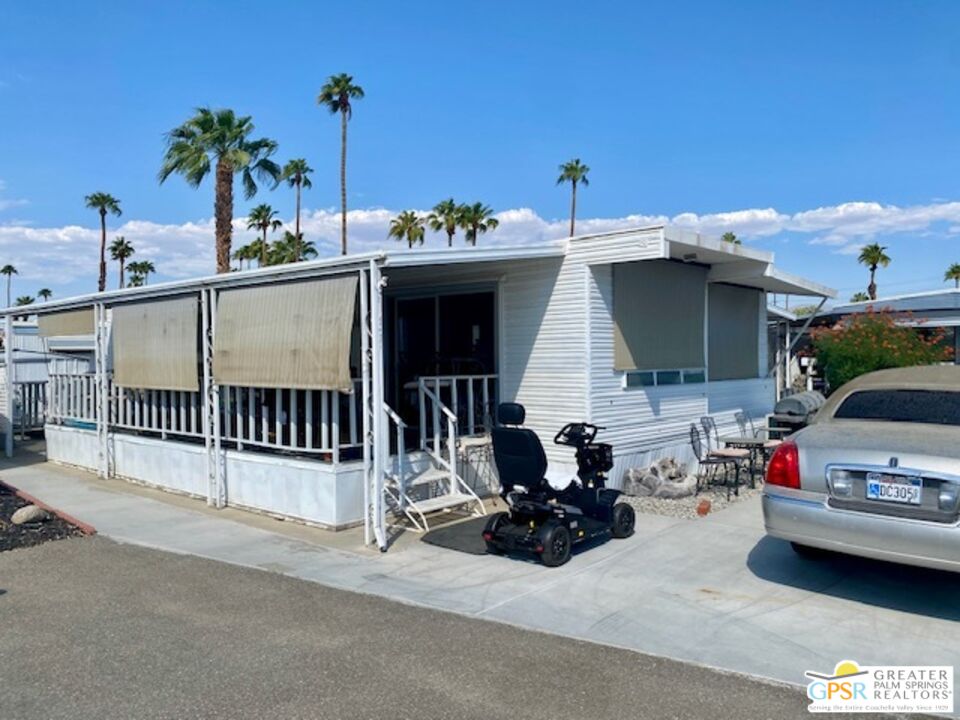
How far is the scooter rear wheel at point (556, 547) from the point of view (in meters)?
5.92

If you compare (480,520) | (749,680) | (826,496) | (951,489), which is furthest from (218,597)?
(951,489)

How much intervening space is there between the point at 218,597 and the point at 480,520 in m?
2.95

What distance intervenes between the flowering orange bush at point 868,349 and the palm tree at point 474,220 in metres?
23.3

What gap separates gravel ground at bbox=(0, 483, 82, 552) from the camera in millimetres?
6957

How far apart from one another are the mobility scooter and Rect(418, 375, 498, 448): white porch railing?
2029 mm

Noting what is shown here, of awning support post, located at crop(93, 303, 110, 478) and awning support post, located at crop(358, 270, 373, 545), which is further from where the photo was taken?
awning support post, located at crop(93, 303, 110, 478)

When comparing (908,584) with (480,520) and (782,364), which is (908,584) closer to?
(480,520)

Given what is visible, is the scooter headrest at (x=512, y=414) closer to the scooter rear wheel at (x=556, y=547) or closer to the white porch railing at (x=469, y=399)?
the scooter rear wheel at (x=556, y=547)

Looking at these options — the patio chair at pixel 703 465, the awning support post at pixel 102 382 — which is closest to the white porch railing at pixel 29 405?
the awning support post at pixel 102 382

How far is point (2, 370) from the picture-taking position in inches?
618

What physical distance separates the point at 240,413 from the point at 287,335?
1.54 m

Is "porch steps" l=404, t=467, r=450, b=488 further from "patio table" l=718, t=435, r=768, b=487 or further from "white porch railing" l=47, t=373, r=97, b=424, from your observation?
"white porch railing" l=47, t=373, r=97, b=424

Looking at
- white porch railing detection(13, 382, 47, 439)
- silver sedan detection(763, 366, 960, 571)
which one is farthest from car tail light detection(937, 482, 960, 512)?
white porch railing detection(13, 382, 47, 439)

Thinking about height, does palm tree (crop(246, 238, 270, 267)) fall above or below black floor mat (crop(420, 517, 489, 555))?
above
